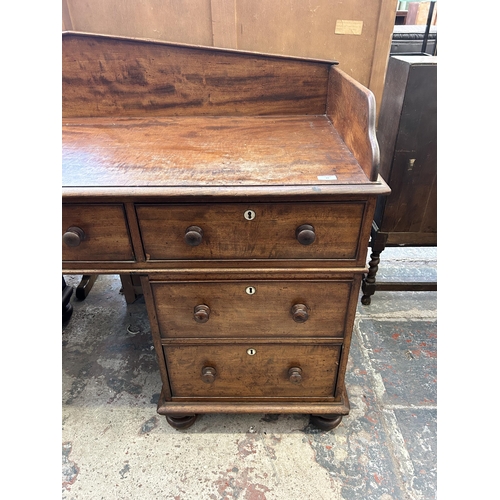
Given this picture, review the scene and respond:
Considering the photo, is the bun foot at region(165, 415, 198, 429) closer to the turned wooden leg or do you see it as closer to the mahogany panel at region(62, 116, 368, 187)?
the mahogany panel at region(62, 116, 368, 187)

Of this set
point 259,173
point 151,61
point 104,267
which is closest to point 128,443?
point 104,267

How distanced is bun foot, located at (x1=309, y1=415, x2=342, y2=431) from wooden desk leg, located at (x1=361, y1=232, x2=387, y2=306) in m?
0.77

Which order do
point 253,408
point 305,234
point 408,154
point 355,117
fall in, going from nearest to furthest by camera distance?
point 305,234 → point 355,117 → point 253,408 → point 408,154

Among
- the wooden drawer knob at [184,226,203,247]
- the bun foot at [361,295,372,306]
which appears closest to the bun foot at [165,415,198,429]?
the wooden drawer knob at [184,226,203,247]

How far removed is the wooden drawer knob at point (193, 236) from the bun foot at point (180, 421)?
80cm

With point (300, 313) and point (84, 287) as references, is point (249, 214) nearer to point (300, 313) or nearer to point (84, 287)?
point (300, 313)

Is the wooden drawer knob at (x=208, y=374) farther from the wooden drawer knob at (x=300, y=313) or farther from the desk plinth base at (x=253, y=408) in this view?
the wooden drawer knob at (x=300, y=313)

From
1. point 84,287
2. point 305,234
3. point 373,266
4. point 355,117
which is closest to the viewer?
point 305,234

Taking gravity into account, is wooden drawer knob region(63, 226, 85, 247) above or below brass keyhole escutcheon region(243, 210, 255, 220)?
below

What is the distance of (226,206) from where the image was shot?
3.12 feet

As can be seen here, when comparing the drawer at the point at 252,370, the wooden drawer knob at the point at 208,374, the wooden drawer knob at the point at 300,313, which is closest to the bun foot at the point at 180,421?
the drawer at the point at 252,370

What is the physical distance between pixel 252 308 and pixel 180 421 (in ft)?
2.01

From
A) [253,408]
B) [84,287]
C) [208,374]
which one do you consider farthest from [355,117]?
[84,287]

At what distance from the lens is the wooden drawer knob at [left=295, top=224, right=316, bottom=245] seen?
0.94m
